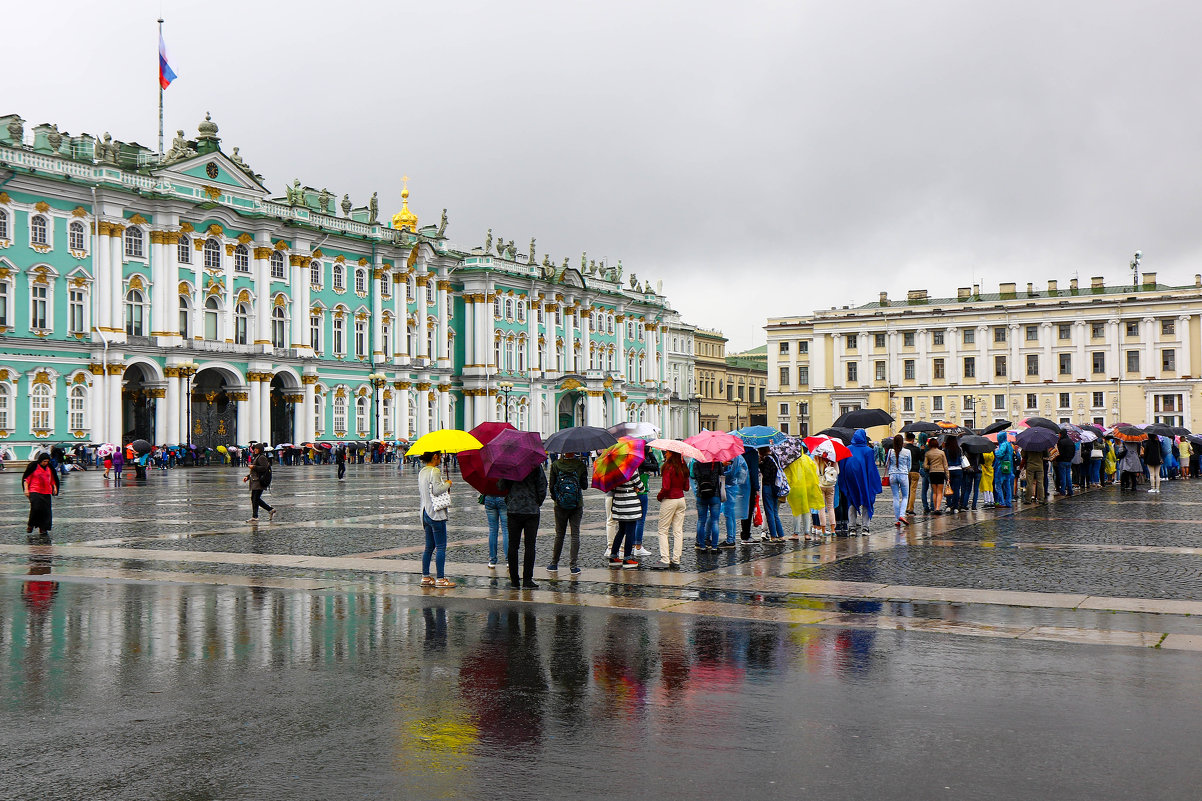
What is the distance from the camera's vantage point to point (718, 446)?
16609mm

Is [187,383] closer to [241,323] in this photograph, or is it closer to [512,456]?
[241,323]

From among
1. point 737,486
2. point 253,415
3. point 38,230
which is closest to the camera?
point 737,486

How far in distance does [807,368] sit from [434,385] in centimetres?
5258

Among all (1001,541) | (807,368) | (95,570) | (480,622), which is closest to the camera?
(480,622)

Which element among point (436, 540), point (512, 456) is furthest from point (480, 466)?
point (436, 540)

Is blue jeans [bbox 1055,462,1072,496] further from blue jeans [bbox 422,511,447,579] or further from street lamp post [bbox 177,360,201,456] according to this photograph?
street lamp post [bbox 177,360,201,456]

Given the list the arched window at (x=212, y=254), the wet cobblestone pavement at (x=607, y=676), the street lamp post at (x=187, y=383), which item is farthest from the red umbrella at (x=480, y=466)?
the arched window at (x=212, y=254)

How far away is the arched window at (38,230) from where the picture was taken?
2147 inches

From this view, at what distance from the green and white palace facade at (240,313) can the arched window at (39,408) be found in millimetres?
66

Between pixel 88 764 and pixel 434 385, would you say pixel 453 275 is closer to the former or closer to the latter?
pixel 434 385

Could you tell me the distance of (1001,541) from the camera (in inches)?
739

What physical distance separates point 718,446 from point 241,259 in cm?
5420

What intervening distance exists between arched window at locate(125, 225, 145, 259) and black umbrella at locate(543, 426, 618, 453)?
163ft

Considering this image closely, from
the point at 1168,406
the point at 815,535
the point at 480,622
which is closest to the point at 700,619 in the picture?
the point at 480,622
